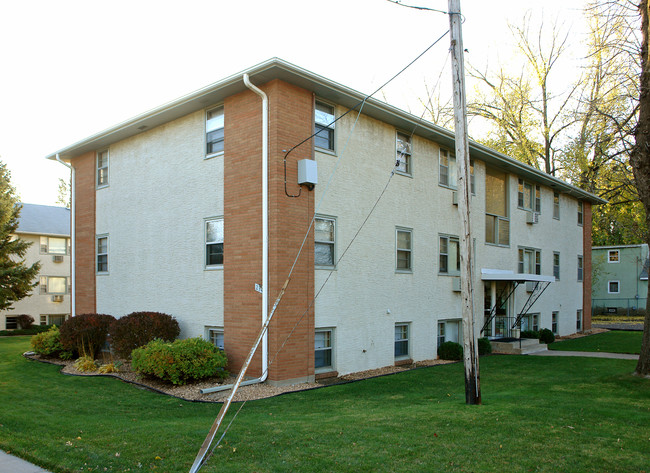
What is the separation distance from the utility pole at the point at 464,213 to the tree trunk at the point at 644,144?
5190 mm

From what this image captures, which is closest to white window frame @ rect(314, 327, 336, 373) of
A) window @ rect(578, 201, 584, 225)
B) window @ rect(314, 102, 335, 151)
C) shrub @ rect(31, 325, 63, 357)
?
window @ rect(314, 102, 335, 151)

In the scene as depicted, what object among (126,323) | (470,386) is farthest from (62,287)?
(470,386)

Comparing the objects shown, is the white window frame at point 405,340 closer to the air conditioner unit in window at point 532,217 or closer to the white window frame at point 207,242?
the white window frame at point 207,242

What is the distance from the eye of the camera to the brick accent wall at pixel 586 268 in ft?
87.4

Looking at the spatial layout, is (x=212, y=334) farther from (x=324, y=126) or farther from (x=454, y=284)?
(x=454, y=284)

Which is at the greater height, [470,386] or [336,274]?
[336,274]

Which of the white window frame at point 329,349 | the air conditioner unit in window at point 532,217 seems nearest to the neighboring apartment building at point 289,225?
the white window frame at point 329,349

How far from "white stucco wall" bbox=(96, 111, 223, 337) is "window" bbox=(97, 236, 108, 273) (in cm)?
25

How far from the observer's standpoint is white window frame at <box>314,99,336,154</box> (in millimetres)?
12508

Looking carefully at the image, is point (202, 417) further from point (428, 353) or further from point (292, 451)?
point (428, 353)

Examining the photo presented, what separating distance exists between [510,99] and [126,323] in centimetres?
2816

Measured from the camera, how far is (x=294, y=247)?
456 inches

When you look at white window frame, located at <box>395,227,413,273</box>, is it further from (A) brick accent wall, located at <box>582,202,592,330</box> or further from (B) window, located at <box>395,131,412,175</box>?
(A) brick accent wall, located at <box>582,202,592,330</box>

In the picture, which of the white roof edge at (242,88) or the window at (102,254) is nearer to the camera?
the white roof edge at (242,88)
